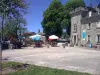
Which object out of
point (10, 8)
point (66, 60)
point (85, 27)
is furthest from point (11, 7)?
point (85, 27)

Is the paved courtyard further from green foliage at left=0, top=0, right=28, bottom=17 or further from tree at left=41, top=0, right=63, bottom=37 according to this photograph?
tree at left=41, top=0, right=63, bottom=37

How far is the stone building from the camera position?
3784 cm

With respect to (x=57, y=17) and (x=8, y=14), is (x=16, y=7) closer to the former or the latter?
(x=8, y=14)

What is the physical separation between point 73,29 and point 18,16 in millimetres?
34761

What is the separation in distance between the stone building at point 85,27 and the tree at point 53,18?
1036 centimetres

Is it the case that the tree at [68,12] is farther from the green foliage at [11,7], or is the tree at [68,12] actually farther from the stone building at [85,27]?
the green foliage at [11,7]

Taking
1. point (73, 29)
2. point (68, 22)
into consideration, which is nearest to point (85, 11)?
point (73, 29)

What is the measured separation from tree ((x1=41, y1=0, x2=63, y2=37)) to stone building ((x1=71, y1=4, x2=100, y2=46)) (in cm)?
1036

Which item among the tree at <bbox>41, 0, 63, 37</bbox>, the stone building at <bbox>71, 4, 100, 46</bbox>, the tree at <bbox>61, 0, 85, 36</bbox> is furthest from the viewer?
the tree at <bbox>41, 0, 63, 37</bbox>

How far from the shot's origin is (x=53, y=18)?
2253 inches

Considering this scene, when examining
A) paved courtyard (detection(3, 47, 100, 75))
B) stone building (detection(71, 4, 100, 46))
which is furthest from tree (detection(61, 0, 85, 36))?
paved courtyard (detection(3, 47, 100, 75))

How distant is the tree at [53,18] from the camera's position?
56.1 m

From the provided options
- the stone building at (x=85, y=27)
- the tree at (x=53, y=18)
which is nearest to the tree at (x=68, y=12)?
the tree at (x=53, y=18)

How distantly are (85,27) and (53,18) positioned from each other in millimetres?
17377
